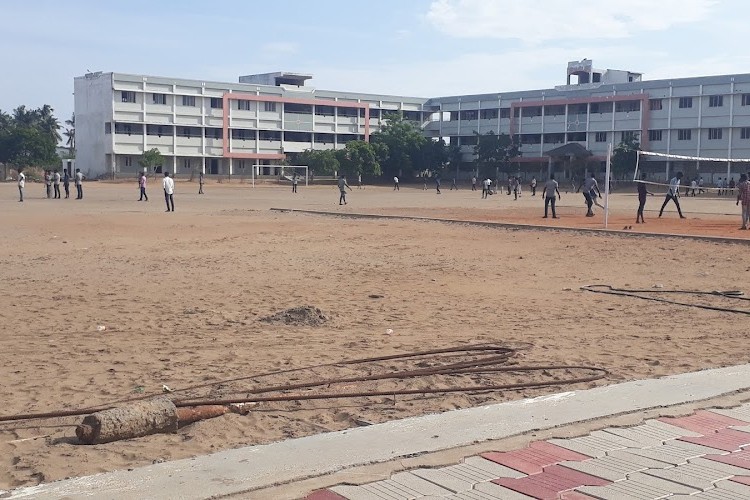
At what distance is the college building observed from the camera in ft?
261

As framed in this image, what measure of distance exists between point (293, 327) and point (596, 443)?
5.11 metres

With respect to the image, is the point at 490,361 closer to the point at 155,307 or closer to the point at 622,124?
the point at 155,307

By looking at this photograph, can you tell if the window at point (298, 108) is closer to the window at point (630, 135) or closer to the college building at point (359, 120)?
the college building at point (359, 120)

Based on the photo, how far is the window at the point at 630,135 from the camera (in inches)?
3270

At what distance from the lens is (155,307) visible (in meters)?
11.7

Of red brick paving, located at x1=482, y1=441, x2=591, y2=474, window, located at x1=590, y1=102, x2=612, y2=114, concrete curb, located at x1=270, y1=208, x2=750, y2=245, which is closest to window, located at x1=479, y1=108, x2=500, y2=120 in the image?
window, located at x1=590, y1=102, x2=612, y2=114

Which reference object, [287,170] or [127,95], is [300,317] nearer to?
[127,95]

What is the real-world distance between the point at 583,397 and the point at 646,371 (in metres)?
1.48

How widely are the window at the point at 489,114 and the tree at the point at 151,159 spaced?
36.6 meters

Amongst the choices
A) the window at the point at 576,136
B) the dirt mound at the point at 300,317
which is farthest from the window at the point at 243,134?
the dirt mound at the point at 300,317

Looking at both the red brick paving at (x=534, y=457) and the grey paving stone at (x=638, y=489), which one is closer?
the grey paving stone at (x=638, y=489)

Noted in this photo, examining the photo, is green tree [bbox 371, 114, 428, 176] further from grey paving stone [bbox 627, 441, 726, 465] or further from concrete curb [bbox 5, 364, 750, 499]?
grey paving stone [bbox 627, 441, 726, 465]

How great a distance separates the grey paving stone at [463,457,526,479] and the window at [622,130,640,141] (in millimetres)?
81516

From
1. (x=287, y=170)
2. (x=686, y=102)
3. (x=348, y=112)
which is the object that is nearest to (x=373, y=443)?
(x=686, y=102)
